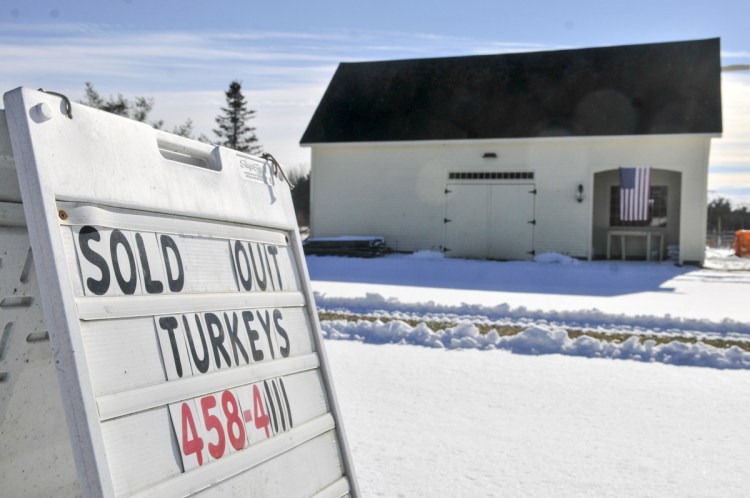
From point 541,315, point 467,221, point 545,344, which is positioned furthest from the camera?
point 467,221

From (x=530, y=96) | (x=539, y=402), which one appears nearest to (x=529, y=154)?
(x=530, y=96)

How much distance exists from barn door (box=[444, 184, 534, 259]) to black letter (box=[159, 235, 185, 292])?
1917 centimetres

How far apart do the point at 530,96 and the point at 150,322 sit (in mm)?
21594

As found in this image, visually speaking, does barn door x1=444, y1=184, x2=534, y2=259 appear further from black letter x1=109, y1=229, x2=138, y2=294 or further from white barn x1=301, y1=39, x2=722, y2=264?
black letter x1=109, y1=229, x2=138, y2=294

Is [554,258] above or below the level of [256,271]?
below

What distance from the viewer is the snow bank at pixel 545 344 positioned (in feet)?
23.5

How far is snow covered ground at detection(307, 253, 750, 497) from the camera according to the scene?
13.2 feet

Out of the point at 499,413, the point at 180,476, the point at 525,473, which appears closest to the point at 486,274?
the point at 499,413

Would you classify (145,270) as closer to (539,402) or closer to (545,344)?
(539,402)

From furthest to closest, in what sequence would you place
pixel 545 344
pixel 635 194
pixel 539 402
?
pixel 635 194, pixel 545 344, pixel 539 402

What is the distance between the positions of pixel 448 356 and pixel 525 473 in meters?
3.16

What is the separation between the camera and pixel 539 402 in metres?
5.59

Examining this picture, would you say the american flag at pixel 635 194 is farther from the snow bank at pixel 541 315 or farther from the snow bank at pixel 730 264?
the snow bank at pixel 541 315

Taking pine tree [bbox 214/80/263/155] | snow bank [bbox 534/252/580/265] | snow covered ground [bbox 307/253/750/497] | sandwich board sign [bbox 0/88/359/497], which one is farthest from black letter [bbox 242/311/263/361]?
pine tree [bbox 214/80/263/155]
